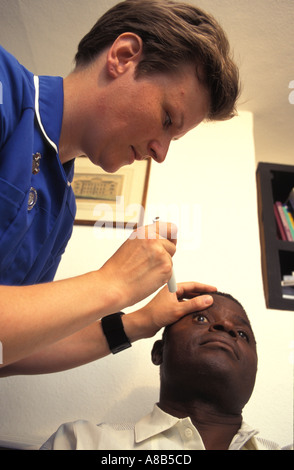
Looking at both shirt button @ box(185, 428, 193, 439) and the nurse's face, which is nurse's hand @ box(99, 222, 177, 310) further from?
shirt button @ box(185, 428, 193, 439)

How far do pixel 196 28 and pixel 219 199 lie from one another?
0.84m

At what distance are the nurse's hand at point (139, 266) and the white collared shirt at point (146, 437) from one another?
1.19 ft

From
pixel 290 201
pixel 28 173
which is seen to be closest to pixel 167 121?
pixel 28 173

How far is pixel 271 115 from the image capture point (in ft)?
5.90

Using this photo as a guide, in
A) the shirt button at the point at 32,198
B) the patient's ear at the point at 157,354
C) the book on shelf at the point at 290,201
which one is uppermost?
the book on shelf at the point at 290,201

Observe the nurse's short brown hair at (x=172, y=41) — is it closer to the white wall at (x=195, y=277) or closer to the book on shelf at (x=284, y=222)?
the white wall at (x=195, y=277)

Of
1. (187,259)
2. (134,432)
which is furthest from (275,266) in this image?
(134,432)

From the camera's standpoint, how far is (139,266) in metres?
0.72

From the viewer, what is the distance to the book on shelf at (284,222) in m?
1.64

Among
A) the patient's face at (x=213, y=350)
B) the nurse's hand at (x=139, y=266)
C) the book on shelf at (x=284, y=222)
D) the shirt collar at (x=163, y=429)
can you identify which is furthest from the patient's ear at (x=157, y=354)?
the book on shelf at (x=284, y=222)

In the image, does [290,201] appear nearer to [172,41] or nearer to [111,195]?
[111,195]

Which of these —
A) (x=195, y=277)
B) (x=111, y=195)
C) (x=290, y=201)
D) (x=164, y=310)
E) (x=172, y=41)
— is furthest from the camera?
(x=290, y=201)

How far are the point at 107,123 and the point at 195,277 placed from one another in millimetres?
753

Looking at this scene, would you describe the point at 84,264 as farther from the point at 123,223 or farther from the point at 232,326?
the point at 232,326
